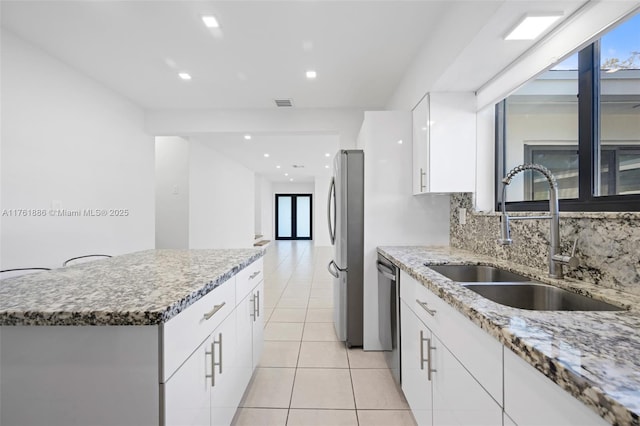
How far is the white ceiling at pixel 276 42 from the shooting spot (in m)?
1.77

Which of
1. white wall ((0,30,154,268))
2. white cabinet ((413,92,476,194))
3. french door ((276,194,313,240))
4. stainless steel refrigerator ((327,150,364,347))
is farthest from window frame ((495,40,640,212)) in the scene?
french door ((276,194,313,240))

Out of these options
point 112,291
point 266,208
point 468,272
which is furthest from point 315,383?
point 266,208

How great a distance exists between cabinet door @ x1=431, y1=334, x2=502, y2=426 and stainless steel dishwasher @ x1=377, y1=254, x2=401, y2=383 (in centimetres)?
67

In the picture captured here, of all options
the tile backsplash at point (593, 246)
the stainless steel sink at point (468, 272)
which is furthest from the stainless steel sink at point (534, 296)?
the stainless steel sink at point (468, 272)

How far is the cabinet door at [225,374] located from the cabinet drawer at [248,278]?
0.17 meters

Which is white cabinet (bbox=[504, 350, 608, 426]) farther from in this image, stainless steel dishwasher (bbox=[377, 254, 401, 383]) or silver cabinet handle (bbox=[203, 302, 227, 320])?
stainless steel dishwasher (bbox=[377, 254, 401, 383])

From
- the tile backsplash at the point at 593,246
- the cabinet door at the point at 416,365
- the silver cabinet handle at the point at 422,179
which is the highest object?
the silver cabinet handle at the point at 422,179

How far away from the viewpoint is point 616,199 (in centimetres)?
123

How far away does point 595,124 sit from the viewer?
4.41ft

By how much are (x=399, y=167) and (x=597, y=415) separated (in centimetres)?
220

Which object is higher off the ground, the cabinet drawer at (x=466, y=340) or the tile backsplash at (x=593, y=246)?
the tile backsplash at (x=593, y=246)

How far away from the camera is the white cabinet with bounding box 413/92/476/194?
7.25 feet

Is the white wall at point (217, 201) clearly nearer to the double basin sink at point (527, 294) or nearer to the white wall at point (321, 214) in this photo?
the white wall at point (321, 214)

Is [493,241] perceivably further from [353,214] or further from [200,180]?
[200,180]
